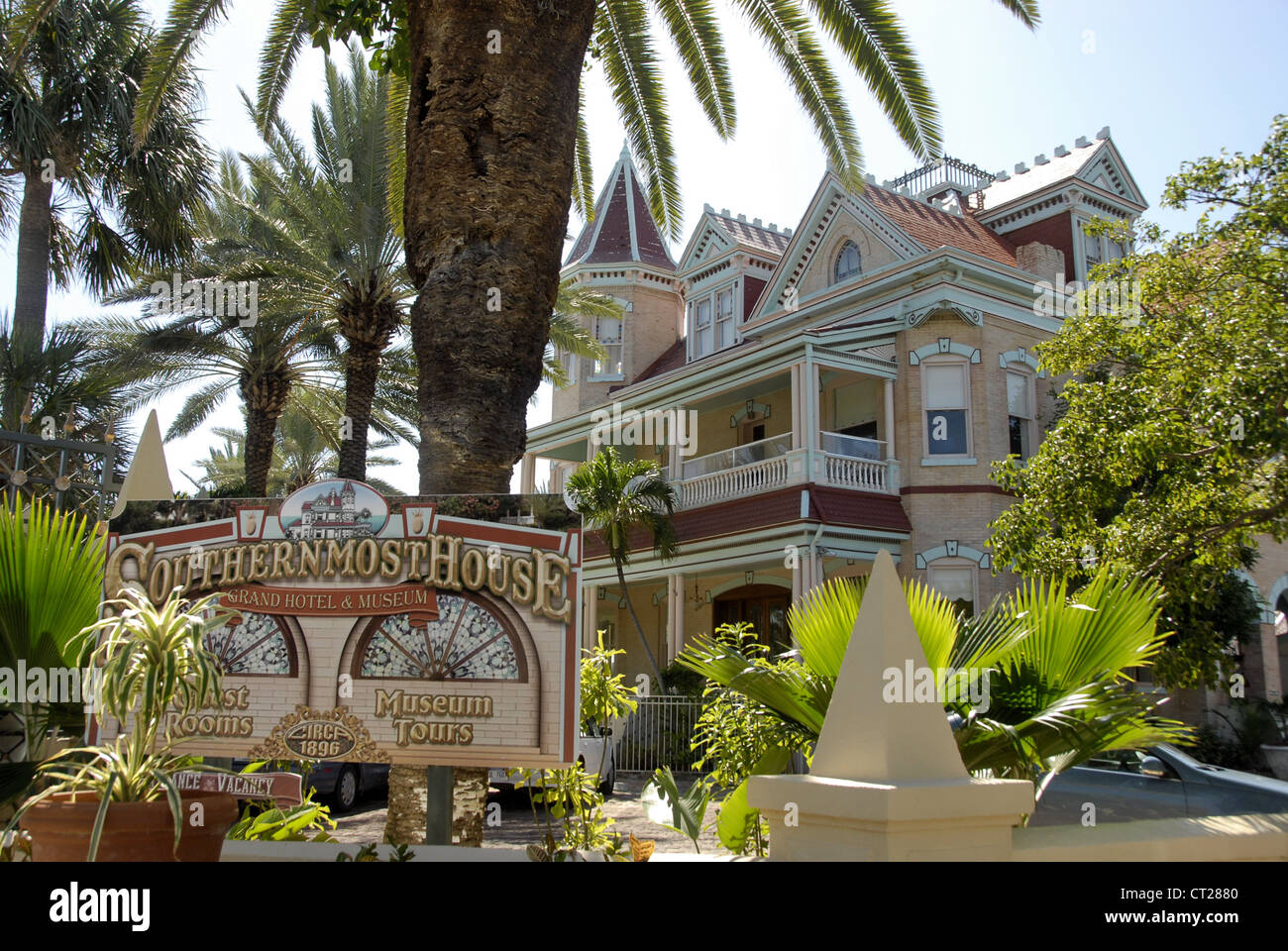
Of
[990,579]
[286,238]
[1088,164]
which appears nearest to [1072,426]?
[990,579]

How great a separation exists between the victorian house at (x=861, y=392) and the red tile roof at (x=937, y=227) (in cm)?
6

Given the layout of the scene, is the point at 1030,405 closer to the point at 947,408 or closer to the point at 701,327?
the point at 947,408

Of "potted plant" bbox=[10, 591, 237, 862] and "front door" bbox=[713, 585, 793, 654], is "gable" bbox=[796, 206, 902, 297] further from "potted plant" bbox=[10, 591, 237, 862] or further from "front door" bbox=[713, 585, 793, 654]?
"potted plant" bbox=[10, 591, 237, 862]

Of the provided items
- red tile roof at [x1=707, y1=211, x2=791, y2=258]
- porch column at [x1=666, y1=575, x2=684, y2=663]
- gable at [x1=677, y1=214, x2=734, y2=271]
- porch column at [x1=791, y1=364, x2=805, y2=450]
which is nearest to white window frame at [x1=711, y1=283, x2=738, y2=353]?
gable at [x1=677, y1=214, x2=734, y2=271]

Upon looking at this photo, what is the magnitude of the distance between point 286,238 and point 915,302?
12017 mm

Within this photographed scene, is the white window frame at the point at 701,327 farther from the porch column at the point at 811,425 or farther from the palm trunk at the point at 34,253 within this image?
the palm trunk at the point at 34,253

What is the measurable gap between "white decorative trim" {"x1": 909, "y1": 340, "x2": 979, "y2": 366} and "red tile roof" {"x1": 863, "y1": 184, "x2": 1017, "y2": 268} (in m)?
2.19

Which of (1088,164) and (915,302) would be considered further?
(1088,164)

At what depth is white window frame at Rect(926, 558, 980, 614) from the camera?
19031mm

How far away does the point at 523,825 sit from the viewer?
12688mm

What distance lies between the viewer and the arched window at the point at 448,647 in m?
4.39

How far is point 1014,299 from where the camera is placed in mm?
20953
